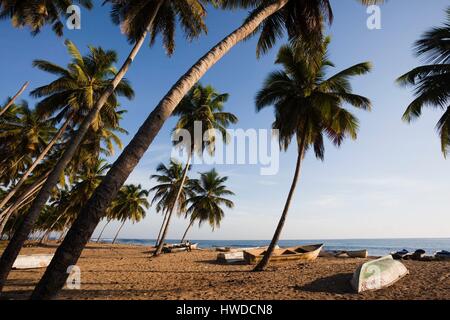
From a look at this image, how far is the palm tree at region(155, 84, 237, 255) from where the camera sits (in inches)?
895

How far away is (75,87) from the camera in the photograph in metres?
15.0

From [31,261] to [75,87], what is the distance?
932cm

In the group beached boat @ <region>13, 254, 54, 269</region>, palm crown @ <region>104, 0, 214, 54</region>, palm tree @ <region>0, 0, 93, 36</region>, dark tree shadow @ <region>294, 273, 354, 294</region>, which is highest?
palm tree @ <region>0, 0, 93, 36</region>

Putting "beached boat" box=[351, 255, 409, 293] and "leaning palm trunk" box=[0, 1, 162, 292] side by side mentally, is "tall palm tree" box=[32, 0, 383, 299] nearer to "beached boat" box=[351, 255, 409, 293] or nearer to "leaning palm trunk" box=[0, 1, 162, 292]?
"leaning palm trunk" box=[0, 1, 162, 292]

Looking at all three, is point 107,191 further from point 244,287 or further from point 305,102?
point 305,102

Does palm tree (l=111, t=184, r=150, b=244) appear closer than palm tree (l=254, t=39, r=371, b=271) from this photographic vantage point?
No

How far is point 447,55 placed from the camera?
34.8ft

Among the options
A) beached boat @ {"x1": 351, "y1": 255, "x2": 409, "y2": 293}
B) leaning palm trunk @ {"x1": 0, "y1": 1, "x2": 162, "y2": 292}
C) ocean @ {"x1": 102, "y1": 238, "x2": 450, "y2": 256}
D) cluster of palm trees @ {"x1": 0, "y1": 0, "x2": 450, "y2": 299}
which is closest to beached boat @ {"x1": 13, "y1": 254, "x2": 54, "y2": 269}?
cluster of palm trees @ {"x1": 0, "y1": 0, "x2": 450, "y2": 299}

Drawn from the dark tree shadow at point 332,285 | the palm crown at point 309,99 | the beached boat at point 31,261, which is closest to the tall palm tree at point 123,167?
the palm crown at point 309,99

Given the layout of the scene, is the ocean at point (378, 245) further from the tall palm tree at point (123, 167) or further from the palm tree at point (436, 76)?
the tall palm tree at point (123, 167)

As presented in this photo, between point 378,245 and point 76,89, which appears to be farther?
point 378,245

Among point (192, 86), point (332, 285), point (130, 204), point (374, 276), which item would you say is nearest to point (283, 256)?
point (332, 285)

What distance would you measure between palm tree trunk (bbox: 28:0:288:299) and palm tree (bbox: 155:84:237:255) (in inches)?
674

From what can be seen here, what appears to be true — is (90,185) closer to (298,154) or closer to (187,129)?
(187,129)
